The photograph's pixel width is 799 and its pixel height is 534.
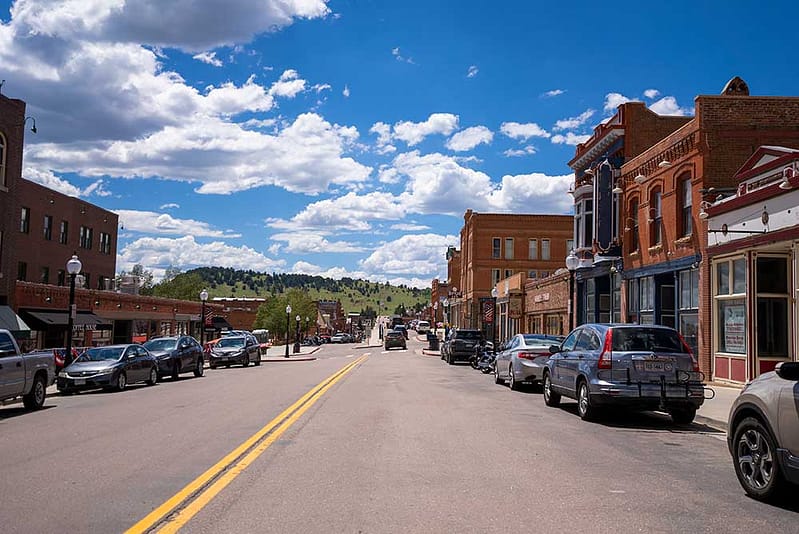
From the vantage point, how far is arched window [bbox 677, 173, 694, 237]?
2480cm

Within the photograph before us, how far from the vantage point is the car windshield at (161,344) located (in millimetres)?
27781

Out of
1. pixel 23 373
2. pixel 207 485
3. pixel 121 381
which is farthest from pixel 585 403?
pixel 121 381

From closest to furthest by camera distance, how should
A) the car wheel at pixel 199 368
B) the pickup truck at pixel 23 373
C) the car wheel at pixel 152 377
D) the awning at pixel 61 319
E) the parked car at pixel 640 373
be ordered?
the parked car at pixel 640 373
the pickup truck at pixel 23 373
the car wheel at pixel 152 377
the car wheel at pixel 199 368
the awning at pixel 61 319

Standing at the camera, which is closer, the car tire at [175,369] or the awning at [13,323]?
the car tire at [175,369]

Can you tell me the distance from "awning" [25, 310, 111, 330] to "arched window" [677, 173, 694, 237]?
2857 cm

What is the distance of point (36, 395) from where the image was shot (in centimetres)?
1664

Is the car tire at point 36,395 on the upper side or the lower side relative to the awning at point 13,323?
lower

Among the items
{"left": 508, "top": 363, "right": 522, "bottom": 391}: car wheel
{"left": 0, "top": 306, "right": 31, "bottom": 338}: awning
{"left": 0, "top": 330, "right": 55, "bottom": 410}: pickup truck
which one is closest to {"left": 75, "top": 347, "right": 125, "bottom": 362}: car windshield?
{"left": 0, "top": 330, "right": 55, "bottom": 410}: pickup truck

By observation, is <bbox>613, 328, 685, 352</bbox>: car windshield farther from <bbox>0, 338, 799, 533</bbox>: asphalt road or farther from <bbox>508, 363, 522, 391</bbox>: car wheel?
<bbox>508, 363, 522, 391</bbox>: car wheel

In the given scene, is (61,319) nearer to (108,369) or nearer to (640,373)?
(108,369)

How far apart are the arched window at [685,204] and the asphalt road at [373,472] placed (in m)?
11.0

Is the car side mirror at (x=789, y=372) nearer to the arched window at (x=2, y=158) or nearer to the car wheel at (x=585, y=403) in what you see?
the car wheel at (x=585, y=403)

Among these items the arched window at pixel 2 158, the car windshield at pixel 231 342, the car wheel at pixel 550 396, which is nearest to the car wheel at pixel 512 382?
the car wheel at pixel 550 396

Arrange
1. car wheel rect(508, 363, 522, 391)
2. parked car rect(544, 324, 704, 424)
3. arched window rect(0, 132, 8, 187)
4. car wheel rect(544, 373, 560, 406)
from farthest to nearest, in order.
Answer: arched window rect(0, 132, 8, 187)
car wheel rect(508, 363, 522, 391)
car wheel rect(544, 373, 560, 406)
parked car rect(544, 324, 704, 424)
